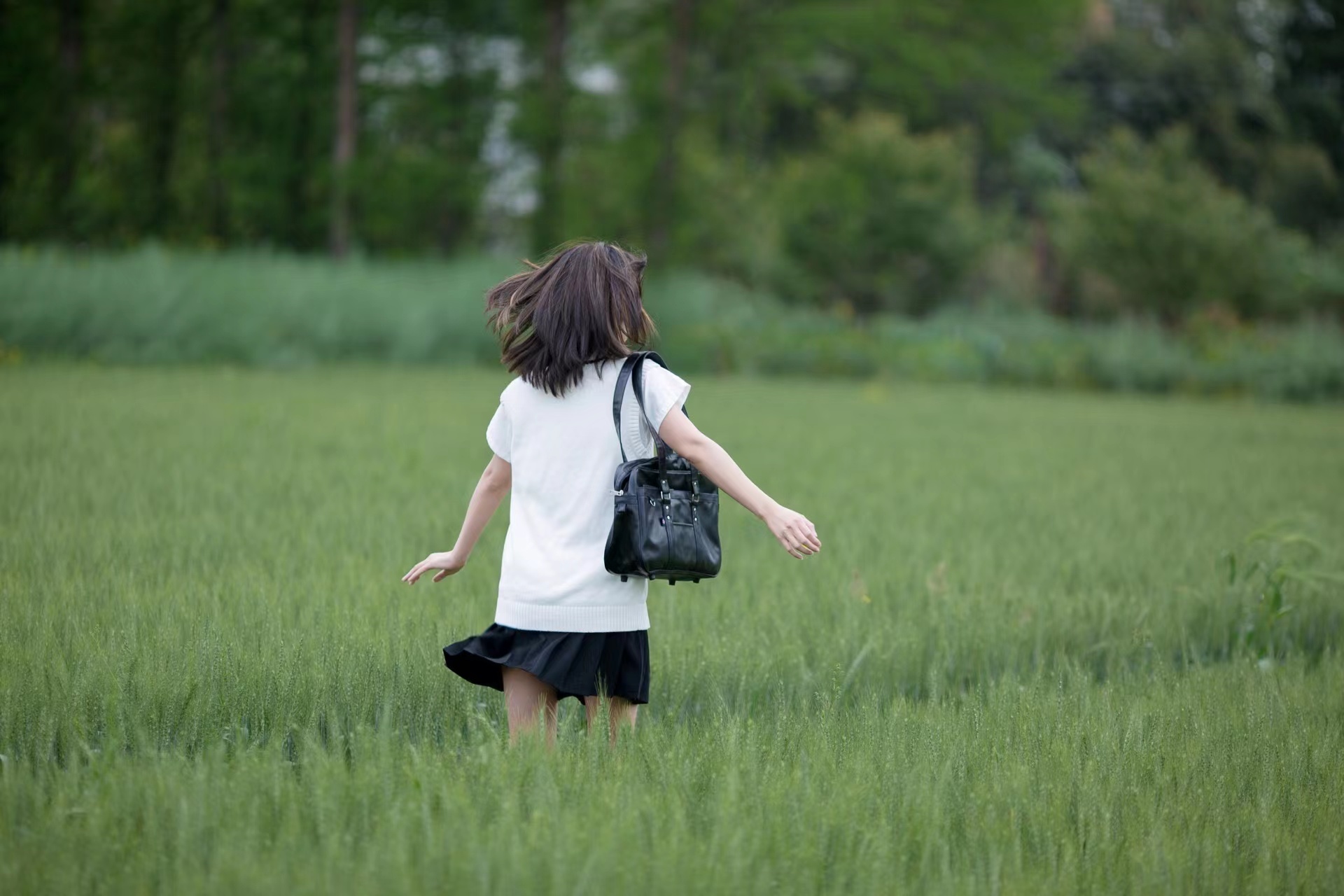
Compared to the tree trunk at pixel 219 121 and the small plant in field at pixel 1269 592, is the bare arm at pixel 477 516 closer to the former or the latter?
the small plant in field at pixel 1269 592

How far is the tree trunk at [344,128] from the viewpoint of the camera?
64.2 ft

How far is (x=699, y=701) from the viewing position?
144 inches

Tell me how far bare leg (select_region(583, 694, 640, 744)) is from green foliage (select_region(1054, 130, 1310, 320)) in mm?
23998

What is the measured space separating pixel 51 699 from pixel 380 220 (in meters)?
→ 20.0

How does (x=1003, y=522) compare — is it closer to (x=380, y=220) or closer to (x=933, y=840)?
(x=933, y=840)

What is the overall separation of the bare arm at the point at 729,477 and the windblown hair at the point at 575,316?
0.22m

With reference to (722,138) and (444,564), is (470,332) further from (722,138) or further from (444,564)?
(722,138)

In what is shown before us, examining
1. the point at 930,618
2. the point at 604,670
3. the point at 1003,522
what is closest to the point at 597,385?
the point at 604,670

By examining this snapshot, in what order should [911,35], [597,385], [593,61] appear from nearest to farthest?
1. [597,385]
2. [911,35]
3. [593,61]

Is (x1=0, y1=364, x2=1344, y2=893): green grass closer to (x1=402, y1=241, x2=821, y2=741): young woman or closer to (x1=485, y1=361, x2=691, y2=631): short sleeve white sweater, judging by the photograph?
(x1=402, y1=241, x2=821, y2=741): young woman

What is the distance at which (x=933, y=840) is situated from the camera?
2463 millimetres

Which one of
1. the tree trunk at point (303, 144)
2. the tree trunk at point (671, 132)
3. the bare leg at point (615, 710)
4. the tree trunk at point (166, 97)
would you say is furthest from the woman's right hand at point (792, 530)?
the tree trunk at point (166, 97)

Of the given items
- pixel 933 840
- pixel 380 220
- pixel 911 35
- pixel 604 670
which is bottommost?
pixel 933 840

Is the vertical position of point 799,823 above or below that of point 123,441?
below
